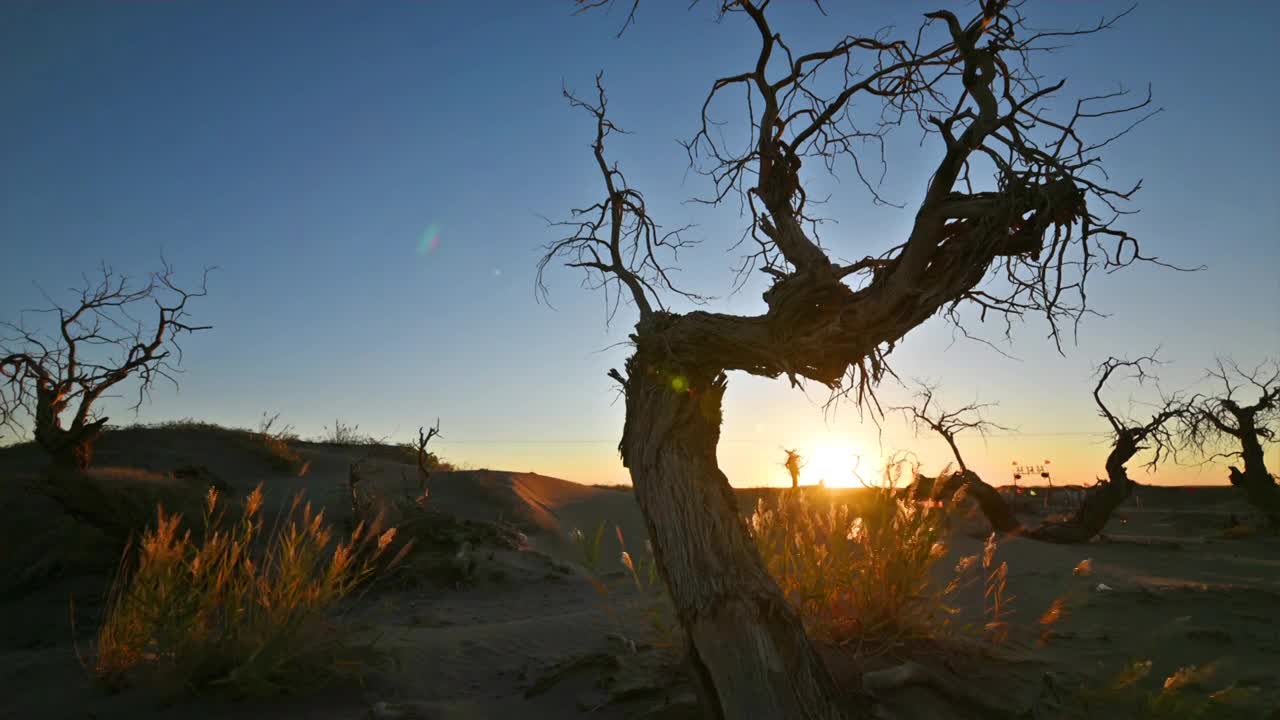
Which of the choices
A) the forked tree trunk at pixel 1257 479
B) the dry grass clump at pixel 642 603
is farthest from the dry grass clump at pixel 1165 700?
the forked tree trunk at pixel 1257 479

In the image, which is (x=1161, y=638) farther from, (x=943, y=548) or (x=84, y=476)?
(x=84, y=476)

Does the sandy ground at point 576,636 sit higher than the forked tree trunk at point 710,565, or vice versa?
the forked tree trunk at point 710,565

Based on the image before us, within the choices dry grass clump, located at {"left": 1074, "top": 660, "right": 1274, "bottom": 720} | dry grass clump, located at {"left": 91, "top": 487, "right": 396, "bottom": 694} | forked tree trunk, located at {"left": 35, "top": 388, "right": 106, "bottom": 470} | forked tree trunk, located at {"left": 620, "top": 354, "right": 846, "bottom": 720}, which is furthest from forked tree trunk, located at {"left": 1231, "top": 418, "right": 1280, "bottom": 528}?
forked tree trunk, located at {"left": 35, "top": 388, "right": 106, "bottom": 470}

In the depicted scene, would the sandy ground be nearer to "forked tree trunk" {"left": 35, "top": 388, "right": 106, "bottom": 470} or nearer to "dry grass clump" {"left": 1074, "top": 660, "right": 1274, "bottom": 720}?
"dry grass clump" {"left": 1074, "top": 660, "right": 1274, "bottom": 720}

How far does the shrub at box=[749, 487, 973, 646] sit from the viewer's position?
4.18 m

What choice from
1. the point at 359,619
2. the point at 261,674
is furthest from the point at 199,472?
the point at 261,674

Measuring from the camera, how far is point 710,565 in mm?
3590

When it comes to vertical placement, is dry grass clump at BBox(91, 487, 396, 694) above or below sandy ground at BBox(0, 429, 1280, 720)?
above

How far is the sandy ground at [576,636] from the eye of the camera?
12.1 feet

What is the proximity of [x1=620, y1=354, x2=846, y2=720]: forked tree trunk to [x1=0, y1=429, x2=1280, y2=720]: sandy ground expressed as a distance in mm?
398

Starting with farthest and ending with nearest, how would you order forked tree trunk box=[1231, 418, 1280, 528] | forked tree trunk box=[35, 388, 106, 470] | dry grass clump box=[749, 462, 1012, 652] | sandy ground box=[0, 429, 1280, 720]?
forked tree trunk box=[1231, 418, 1280, 528]
forked tree trunk box=[35, 388, 106, 470]
dry grass clump box=[749, 462, 1012, 652]
sandy ground box=[0, 429, 1280, 720]

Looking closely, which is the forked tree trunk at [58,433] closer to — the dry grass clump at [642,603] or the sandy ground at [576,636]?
the sandy ground at [576,636]

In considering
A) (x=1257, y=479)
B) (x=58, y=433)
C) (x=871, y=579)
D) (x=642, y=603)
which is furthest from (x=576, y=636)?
(x=1257, y=479)

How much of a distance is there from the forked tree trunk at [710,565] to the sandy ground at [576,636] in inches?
15.7
